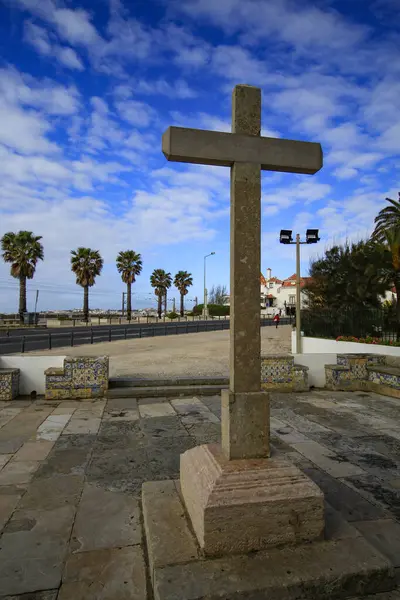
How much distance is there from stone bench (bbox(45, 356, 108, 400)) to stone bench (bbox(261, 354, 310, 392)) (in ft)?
11.1

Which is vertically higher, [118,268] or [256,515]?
[118,268]

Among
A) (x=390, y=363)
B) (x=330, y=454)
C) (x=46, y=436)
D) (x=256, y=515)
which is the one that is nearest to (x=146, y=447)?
(x=46, y=436)

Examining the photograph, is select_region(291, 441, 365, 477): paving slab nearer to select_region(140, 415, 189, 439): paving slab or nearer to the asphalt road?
select_region(140, 415, 189, 439): paving slab

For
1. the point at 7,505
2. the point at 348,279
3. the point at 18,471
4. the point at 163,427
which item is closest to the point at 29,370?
the point at 163,427

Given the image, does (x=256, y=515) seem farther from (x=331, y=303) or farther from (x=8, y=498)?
(x=331, y=303)

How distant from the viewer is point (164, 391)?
794 centimetres

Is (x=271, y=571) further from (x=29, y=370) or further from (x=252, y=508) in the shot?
(x=29, y=370)

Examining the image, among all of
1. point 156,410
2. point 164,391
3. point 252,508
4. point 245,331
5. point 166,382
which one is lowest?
point 156,410

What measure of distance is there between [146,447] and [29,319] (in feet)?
118

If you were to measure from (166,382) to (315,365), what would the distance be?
3.49 m

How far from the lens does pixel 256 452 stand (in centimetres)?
287

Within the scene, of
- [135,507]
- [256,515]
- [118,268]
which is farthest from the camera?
[118,268]

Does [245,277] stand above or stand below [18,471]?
above

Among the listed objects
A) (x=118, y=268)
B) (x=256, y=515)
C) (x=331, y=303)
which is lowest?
(x=256, y=515)
